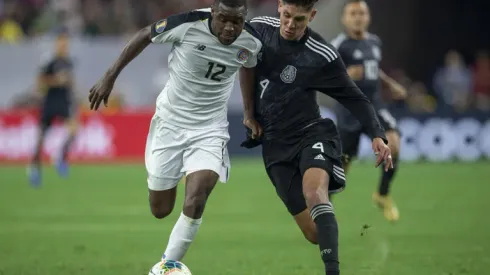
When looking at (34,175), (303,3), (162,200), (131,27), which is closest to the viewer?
(303,3)

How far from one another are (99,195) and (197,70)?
9.29 m

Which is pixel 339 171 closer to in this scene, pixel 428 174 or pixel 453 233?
pixel 453 233

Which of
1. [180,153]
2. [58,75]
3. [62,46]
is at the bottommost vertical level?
[58,75]

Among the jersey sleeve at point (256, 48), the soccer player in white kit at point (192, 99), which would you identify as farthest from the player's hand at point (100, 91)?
the jersey sleeve at point (256, 48)

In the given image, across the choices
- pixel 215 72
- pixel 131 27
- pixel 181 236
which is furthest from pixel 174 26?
pixel 131 27

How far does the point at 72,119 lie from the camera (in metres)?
19.8

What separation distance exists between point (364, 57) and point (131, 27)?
1587cm

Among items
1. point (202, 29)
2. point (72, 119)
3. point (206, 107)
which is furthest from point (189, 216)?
point (72, 119)

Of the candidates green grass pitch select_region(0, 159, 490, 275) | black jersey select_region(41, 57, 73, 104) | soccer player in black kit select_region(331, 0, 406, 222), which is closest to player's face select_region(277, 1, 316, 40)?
green grass pitch select_region(0, 159, 490, 275)

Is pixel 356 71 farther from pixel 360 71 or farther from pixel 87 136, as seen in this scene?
pixel 87 136

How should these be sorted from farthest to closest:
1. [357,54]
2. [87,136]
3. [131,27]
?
1. [131,27]
2. [87,136]
3. [357,54]

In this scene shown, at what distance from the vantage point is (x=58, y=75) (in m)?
19.5

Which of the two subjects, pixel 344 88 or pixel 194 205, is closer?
pixel 194 205

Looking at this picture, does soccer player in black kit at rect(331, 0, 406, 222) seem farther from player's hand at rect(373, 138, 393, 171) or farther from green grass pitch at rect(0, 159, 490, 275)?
player's hand at rect(373, 138, 393, 171)
